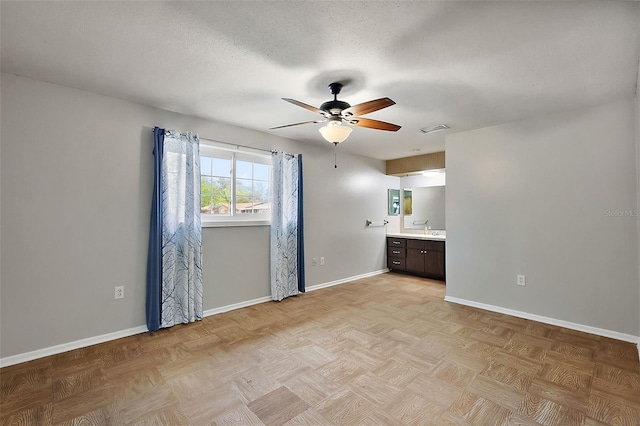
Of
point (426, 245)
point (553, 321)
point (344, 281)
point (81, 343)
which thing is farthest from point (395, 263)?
point (81, 343)

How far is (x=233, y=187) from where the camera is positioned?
12.6 ft

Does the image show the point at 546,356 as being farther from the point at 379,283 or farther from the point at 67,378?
the point at 67,378

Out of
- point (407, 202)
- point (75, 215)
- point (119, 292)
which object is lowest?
point (119, 292)

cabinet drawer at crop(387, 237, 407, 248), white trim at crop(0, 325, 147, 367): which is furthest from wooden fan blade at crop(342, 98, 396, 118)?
cabinet drawer at crop(387, 237, 407, 248)

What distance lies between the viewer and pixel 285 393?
77.5 inches

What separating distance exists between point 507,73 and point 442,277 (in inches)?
147

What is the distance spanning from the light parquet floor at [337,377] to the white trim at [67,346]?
7 cm

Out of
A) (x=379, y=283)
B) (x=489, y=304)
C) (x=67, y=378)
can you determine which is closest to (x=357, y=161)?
(x=379, y=283)

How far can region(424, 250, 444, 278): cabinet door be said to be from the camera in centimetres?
521

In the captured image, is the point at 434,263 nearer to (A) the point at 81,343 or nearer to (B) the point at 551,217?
(B) the point at 551,217

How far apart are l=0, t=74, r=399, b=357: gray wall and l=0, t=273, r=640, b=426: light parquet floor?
0.33 meters

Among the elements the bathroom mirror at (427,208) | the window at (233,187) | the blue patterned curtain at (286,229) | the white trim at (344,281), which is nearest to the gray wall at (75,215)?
the window at (233,187)

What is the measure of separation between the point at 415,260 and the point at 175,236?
4177 mm

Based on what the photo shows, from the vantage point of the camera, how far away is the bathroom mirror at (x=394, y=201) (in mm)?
6117
